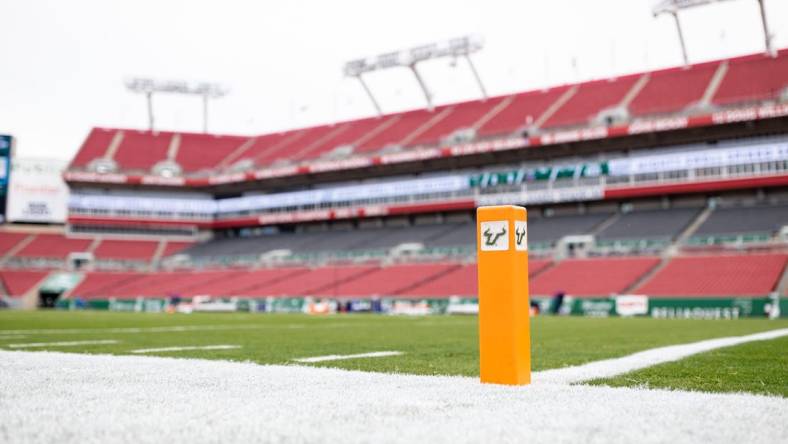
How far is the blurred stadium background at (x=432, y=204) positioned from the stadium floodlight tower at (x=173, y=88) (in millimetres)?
196

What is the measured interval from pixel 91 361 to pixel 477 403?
207 inches

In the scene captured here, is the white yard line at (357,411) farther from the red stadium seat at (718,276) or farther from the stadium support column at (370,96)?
the stadium support column at (370,96)

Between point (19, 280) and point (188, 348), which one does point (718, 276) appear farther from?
point (19, 280)

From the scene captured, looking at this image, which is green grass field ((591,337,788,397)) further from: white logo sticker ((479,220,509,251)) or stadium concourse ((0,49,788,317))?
stadium concourse ((0,49,788,317))

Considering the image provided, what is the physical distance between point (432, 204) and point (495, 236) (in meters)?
50.1

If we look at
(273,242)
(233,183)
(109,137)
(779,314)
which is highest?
(109,137)

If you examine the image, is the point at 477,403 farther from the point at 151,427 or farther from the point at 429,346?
the point at 429,346

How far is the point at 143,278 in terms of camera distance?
58375 millimetres

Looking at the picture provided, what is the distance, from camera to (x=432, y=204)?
186ft

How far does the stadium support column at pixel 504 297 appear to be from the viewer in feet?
21.1

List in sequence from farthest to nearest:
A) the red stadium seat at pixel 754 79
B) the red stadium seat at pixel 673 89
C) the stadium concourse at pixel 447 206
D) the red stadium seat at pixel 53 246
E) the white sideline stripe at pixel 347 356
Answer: the red stadium seat at pixel 53 246 → the red stadium seat at pixel 673 89 → the red stadium seat at pixel 754 79 → the stadium concourse at pixel 447 206 → the white sideline stripe at pixel 347 356

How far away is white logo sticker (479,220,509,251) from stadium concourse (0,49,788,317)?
28.4 metres

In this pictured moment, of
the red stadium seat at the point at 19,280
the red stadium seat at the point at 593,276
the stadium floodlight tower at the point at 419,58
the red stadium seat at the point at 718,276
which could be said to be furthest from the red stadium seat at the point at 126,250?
the red stadium seat at the point at 718,276

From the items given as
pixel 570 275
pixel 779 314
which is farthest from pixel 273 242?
pixel 779 314
